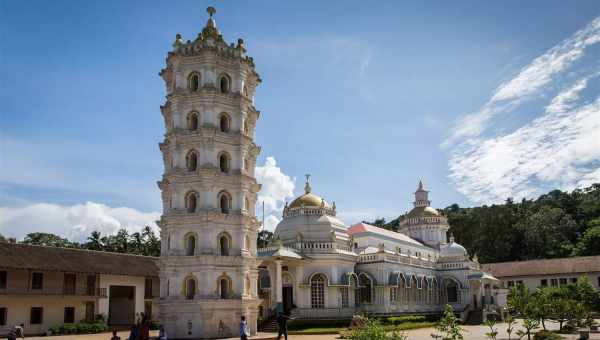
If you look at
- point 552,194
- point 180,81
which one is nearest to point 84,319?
point 180,81

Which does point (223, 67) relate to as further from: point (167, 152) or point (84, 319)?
point (84, 319)

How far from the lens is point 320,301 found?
41781mm

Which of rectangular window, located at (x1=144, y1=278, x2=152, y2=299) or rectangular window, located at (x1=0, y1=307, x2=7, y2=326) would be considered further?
rectangular window, located at (x1=144, y1=278, x2=152, y2=299)

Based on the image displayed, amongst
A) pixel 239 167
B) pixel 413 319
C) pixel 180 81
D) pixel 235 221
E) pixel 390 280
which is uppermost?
pixel 180 81

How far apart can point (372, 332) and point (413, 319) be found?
3147 cm

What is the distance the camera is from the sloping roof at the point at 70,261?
3944 cm

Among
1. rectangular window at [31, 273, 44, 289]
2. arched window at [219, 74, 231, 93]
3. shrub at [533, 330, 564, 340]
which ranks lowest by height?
shrub at [533, 330, 564, 340]

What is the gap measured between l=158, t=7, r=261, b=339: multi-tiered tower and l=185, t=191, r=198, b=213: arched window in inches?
2.4

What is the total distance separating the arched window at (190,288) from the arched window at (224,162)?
6.79 metres

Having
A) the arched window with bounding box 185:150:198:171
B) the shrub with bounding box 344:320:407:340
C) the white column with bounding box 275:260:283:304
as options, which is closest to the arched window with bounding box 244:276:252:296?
the white column with bounding box 275:260:283:304

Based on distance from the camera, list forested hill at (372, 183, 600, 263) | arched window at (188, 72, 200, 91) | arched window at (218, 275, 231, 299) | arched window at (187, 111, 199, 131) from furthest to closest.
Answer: forested hill at (372, 183, 600, 263), arched window at (188, 72, 200, 91), arched window at (187, 111, 199, 131), arched window at (218, 275, 231, 299)

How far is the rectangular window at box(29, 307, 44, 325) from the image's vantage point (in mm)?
40719

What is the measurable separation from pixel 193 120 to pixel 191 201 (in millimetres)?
5089

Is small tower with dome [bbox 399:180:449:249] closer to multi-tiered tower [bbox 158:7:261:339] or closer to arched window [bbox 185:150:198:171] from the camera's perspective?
multi-tiered tower [bbox 158:7:261:339]
